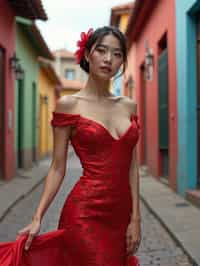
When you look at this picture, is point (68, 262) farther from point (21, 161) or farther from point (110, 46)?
point (21, 161)

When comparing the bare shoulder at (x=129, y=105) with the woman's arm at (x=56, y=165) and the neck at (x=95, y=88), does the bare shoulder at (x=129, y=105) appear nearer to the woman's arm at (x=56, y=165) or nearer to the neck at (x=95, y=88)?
the neck at (x=95, y=88)

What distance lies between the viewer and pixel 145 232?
19.5 feet

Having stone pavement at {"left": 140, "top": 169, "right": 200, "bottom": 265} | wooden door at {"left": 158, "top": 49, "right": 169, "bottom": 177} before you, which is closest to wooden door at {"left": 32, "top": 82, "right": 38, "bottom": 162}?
wooden door at {"left": 158, "top": 49, "right": 169, "bottom": 177}

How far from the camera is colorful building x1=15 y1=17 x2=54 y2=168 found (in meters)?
14.5

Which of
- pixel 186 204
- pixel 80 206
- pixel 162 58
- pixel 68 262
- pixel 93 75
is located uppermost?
pixel 162 58

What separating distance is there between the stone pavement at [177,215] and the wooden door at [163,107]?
1.01 metres

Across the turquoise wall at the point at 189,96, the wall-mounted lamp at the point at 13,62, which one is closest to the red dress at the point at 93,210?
the turquoise wall at the point at 189,96

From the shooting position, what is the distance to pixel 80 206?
6.48 feet

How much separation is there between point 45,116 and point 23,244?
78.7 feet

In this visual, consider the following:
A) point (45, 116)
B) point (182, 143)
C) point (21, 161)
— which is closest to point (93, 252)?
point (182, 143)

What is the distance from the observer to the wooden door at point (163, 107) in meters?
10.5

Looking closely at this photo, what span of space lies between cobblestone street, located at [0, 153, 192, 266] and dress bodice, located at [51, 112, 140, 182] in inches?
106

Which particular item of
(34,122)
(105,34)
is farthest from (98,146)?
(34,122)

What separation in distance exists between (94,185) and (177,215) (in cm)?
491
